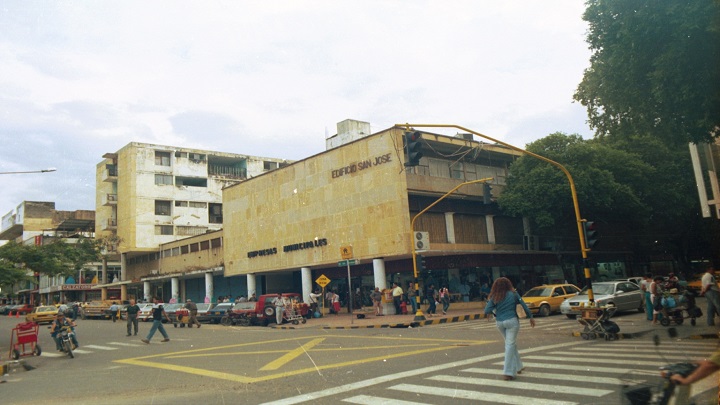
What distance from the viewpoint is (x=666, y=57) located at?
11953mm

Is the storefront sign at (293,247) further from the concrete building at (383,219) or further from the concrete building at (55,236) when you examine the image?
the concrete building at (55,236)

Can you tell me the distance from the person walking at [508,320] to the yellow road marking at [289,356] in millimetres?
4864

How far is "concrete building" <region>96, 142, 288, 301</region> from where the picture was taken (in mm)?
58250

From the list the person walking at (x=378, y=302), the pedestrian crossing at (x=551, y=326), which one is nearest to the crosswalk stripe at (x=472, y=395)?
the pedestrian crossing at (x=551, y=326)

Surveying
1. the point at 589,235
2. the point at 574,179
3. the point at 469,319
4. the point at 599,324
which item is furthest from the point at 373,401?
the point at 574,179

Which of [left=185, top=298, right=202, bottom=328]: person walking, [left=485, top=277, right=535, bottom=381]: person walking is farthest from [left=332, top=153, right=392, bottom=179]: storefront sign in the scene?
[left=485, top=277, right=535, bottom=381]: person walking

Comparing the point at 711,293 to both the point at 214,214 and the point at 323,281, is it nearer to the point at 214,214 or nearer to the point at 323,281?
the point at 323,281

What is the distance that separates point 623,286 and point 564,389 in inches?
672

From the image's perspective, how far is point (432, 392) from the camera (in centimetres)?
736

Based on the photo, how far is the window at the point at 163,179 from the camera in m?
59.8

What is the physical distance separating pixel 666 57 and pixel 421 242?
18.7 meters

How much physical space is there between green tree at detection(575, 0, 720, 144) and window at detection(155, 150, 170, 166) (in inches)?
2129

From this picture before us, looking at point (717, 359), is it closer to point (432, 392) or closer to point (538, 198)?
point (432, 392)

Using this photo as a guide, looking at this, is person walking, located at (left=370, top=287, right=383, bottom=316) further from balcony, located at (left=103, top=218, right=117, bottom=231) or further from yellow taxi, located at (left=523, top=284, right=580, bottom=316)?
balcony, located at (left=103, top=218, right=117, bottom=231)
